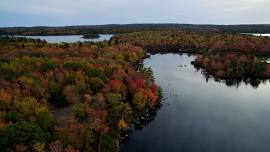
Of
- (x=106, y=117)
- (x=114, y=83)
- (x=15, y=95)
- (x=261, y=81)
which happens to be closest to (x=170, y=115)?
(x=114, y=83)

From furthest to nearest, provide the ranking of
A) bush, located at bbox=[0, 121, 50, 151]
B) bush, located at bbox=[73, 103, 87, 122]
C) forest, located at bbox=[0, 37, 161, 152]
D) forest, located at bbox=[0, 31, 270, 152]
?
bush, located at bbox=[73, 103, 87, 122] → forest, located at bbox=[0, 31, 270, 152] → forest, located at bbox=[0, 37, 161, 152] → bush, located at bbox=[0, 121, 50, 151]

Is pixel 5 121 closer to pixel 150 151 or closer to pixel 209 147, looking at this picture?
pixel 150 151

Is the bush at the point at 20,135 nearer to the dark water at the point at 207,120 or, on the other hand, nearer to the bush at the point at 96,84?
the dark water at the point at 207,120

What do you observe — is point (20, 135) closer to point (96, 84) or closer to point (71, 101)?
point (71, 101)

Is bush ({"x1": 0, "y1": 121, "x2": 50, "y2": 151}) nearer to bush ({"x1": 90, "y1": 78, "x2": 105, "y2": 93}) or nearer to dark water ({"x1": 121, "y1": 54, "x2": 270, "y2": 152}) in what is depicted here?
dark water ({"x1": 121, "y1": 54, "x2": 270, "y2": 152})

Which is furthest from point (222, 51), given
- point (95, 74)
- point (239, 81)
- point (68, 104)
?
point (68, 104)

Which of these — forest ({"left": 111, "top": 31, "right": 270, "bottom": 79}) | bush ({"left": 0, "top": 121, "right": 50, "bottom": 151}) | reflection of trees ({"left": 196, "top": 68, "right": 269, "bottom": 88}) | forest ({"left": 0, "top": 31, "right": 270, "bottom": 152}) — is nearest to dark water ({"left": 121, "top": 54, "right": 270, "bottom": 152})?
reflection of trees ({"left": 196, "top": 68, "right": 269, "bottom": 88})
